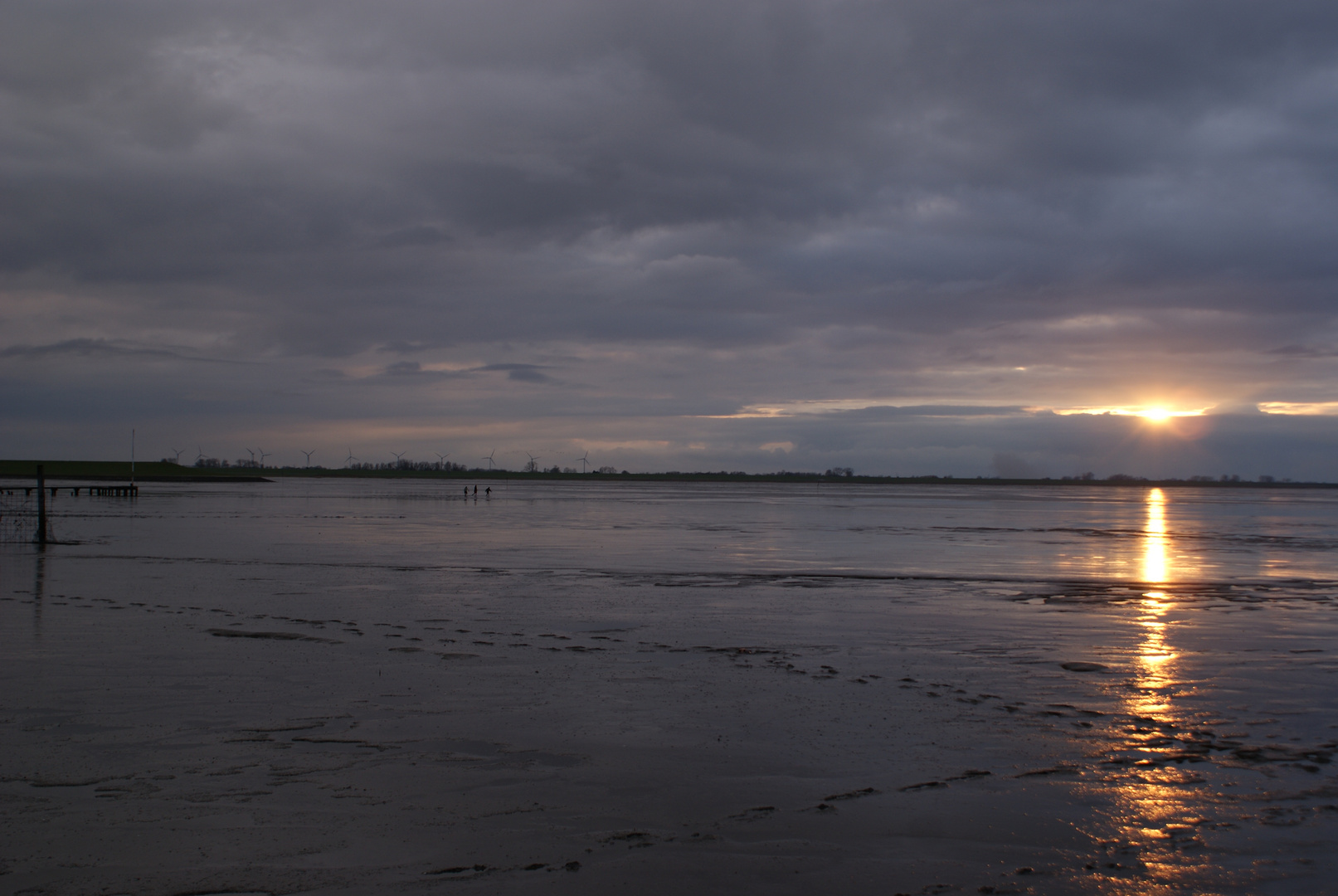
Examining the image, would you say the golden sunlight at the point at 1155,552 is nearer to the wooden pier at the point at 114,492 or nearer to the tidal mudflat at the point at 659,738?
the tidal mudflat at the point at 659,738

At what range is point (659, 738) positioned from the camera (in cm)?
959

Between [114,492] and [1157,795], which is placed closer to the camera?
[1157,795]

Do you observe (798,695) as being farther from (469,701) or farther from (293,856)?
(293,856)

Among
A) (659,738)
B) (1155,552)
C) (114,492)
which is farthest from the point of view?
(114,492)

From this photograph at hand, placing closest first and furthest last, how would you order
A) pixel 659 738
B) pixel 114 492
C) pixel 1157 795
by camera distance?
1. pixel 1157 795
2. pixel 659 738
3. pixel 114 492

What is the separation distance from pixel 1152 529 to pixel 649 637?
4506 cm

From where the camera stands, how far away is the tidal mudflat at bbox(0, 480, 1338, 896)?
6.56 metres

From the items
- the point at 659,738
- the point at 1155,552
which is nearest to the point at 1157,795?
the point at 659,738

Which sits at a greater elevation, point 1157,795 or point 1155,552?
point 1157,795

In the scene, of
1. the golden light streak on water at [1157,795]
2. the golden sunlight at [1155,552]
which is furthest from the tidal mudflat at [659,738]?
the golden sunlight at [1155,552]

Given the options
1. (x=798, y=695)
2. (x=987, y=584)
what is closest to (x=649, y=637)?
(x=798, y=695)

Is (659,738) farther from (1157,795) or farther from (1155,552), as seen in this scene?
(1155,552)

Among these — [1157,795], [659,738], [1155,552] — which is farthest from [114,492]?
[1157,795]

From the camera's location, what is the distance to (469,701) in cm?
1091
